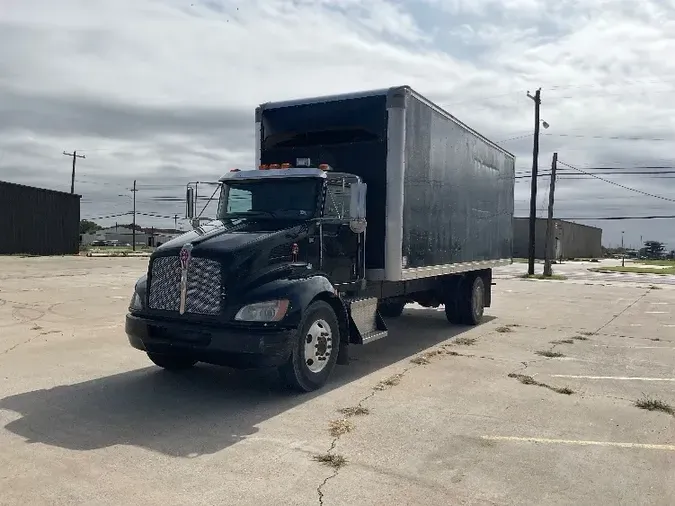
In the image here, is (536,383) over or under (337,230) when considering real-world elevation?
under

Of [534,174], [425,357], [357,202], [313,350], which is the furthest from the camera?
[534,174]

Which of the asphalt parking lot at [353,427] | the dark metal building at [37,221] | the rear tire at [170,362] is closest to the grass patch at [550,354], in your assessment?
the asphalt parking lot at [353,427]

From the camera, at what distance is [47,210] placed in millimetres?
43344

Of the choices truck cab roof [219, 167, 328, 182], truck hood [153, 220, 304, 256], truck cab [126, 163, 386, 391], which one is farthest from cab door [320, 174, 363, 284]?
truck hood [153, 220, 304, 256]

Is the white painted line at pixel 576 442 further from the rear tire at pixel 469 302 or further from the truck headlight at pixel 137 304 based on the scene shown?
the rear tire at pixel 469 302

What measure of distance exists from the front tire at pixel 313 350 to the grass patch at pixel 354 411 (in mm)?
653

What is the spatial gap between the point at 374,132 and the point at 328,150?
2.49 feet

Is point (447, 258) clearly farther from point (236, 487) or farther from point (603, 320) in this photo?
point (236, 487)

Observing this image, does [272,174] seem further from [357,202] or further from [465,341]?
[465,341]

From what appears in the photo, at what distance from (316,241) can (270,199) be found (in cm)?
88

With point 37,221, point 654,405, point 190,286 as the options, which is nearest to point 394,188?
point 190,286

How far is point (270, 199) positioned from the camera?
24.7 ft

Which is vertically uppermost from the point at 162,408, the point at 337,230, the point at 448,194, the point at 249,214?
the point at 448,194

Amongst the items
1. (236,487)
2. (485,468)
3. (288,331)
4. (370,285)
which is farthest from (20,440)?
(370,285)
